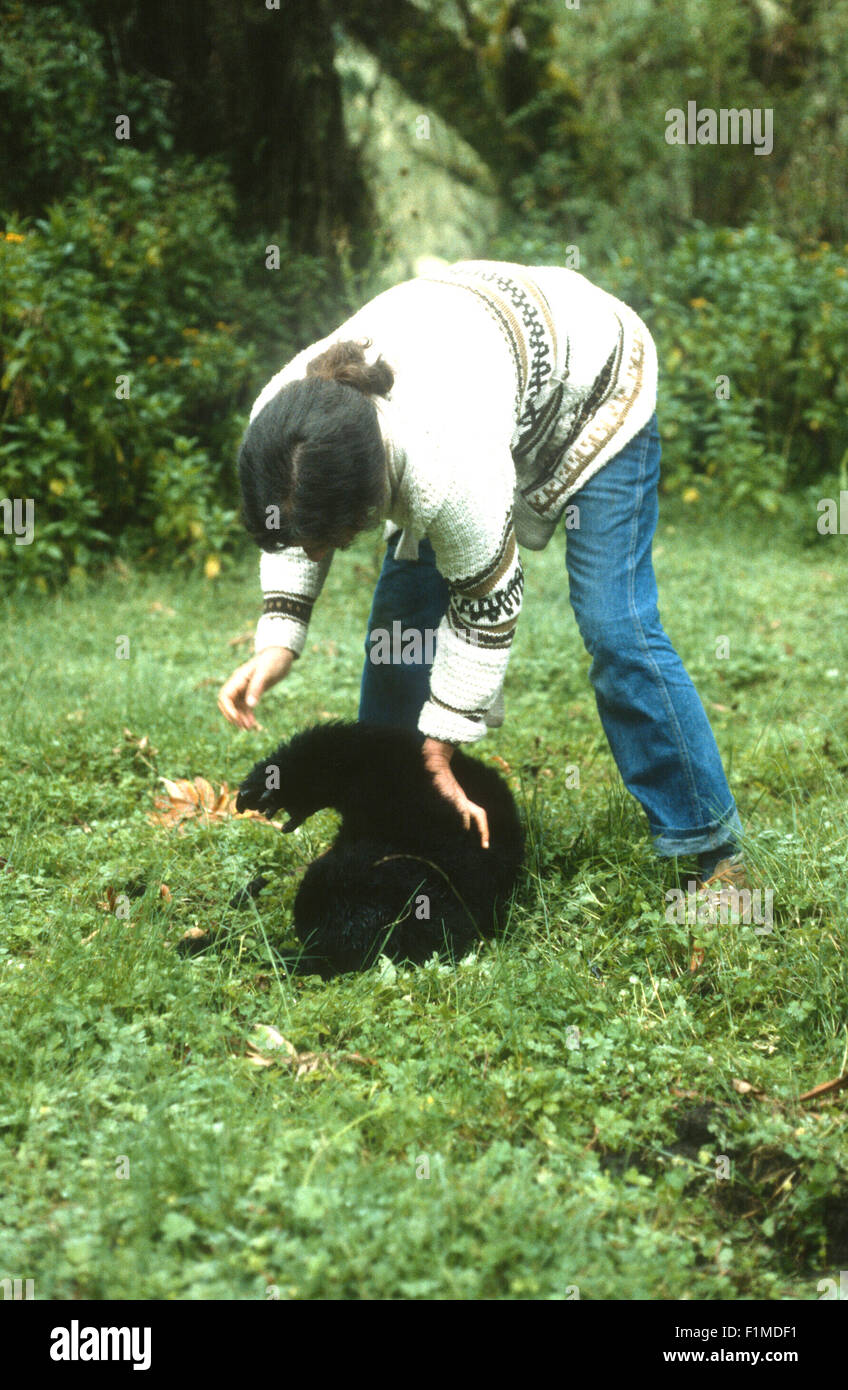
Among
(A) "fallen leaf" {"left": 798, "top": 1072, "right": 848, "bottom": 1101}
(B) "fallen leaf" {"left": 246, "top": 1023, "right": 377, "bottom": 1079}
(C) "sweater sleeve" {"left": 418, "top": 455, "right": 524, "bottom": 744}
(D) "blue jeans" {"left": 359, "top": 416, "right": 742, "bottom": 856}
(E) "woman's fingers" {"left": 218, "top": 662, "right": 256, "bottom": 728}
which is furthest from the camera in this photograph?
(D) "blue jeans" {"left": 359, "top": 416, "right": 742, "bottom": 856}

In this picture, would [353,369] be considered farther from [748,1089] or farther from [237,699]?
[748,1089]

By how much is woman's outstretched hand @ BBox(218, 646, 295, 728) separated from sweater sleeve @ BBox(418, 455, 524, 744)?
0.37 m

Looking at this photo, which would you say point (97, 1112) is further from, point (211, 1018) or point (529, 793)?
point (529, 793)

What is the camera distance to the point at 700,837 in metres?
3.04

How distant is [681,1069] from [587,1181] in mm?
405

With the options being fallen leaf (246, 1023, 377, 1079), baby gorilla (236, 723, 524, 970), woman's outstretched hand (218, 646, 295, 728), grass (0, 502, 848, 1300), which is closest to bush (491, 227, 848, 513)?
grass (0, 502, 848, 1300)

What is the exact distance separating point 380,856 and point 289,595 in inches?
26.8

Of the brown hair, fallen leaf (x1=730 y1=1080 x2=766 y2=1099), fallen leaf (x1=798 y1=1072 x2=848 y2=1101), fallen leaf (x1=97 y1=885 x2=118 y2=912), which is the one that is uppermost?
the brown hair

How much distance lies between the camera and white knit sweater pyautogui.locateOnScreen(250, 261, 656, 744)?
2467mm

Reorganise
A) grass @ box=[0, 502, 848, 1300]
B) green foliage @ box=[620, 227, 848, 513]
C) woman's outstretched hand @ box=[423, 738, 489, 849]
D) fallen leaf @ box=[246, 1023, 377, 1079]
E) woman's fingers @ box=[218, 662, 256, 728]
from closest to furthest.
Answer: grass @ box=[0, 502, 848, 1300]
fallen leaf @ box=[246, 1023, 377, 1079]
woman's fingers @ box=[218, 662, 256, 728]
woman's outstretched hand @ box=[423, 738, 489, 849]
green foliage @ box=[620, 227, 848, 513]

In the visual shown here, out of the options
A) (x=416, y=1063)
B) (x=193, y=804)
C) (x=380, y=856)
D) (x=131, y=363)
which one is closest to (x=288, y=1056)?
(x=416, y=1063)

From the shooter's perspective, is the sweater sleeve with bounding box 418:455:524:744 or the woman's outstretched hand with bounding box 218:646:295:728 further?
the woman's outstretched hand with bounding box 218:646:295:728

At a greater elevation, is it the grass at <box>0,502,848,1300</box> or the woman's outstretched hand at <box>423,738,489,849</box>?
the woman's outstretched hand at <box>423,738,489,849</box>

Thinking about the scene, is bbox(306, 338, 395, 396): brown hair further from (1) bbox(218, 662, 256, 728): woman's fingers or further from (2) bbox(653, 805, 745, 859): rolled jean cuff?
(2) bbox(653, 805, 745, 859): rolled jean cuff
